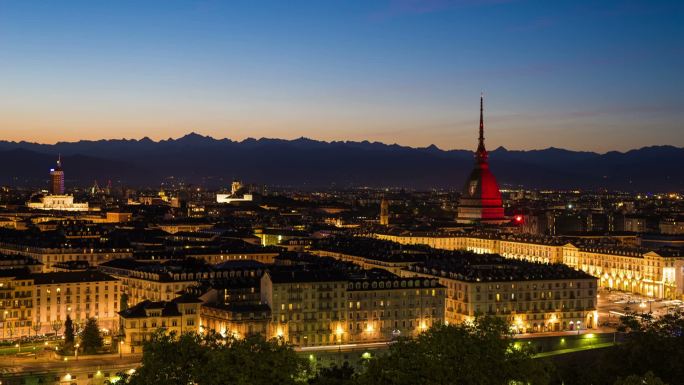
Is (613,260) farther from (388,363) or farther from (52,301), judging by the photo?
(388,363)

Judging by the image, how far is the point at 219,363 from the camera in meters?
44.1

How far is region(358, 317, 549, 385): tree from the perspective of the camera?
44.8 m

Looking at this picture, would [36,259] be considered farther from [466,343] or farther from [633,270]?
[466,343]

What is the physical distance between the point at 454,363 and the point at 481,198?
130 metres

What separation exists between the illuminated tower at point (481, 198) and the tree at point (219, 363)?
413ft

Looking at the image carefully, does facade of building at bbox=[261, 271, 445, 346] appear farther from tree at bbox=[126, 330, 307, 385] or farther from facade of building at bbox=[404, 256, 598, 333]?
tree at bbox=[126, 330, 307, 385]

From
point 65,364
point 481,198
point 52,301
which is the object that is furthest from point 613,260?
point 481,198

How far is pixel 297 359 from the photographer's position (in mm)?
44938

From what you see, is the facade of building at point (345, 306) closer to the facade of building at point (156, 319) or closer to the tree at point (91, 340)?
the facade of building at point (156, 319)

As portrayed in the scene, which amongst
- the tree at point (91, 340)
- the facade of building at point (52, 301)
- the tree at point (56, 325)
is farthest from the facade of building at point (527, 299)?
the tree at point (56, 325)

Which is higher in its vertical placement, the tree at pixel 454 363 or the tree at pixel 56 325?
the tree at pixel 454 363

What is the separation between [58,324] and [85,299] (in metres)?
3.95

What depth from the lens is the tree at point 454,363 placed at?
1762 inches

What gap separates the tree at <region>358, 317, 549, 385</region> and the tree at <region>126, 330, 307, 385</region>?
3.31 m
